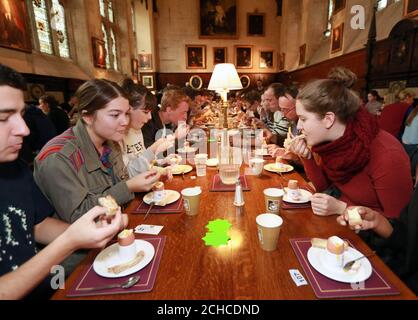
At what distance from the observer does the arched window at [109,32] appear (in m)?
10.6

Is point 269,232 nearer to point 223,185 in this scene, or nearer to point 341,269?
point 341,269

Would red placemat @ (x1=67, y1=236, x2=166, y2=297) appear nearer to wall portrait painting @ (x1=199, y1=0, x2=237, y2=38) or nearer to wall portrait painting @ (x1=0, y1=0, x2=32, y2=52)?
wall portrait painting @ (x1=0, y1=0, x2=32, y2=52)

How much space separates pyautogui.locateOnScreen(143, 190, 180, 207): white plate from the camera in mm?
1467

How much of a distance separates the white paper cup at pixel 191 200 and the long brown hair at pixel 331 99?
0.83 meters

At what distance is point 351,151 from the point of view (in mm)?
1381

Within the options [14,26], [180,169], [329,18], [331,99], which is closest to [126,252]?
[180,169]

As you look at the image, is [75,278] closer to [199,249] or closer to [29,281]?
[29,281]

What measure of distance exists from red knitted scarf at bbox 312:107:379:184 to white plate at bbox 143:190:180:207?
92 cm

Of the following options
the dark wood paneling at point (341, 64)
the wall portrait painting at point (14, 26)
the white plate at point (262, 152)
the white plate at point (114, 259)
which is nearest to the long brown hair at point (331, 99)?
the white plate at point (262, 152)

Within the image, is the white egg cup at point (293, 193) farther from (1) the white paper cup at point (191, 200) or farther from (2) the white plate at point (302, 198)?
(1) the white paper cup at point (191, 200)

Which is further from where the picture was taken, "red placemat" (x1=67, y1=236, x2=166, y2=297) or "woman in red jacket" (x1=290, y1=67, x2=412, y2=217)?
"woman in red jacket" (x1=290, y1=67, x2=412, y2=217)

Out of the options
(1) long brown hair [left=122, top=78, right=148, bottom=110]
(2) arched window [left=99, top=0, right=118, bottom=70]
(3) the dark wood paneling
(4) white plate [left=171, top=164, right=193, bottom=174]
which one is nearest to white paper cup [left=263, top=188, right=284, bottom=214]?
(4) white plate [left=171, top=164, right=193, bottom=174]

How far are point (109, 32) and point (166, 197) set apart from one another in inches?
466
